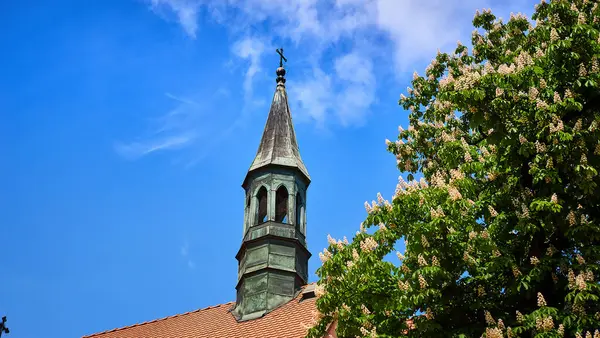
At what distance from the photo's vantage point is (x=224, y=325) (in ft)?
69.3

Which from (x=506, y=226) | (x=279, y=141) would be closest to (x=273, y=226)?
(x=279, y=141)

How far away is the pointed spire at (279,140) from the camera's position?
24438mm

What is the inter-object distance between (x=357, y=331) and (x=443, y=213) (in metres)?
2.03

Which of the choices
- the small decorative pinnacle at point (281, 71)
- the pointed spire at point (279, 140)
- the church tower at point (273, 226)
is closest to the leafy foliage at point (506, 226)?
the church tower at point (273, 226)

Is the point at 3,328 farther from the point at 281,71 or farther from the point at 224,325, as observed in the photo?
the point at 281,71

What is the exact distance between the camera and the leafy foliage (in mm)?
9938

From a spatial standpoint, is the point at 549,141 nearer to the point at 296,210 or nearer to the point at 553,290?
the point at 553,290

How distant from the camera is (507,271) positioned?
10.7m

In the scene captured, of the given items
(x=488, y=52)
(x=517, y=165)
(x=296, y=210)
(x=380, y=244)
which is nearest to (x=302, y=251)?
(x=296, y=210)

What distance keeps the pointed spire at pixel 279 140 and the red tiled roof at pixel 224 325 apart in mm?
4552

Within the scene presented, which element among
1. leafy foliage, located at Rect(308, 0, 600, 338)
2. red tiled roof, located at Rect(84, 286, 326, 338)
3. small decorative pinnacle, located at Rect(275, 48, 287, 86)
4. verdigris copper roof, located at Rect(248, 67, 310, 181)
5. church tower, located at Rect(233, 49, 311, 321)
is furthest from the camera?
small decorative pinnacle, located at Rect(275, 48, 287, 86)

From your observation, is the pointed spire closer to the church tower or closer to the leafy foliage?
the church tower

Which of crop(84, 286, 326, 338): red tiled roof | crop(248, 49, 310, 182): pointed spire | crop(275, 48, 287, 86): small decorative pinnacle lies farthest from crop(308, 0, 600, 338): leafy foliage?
crop(275, 48, 287, 86): small decorative pinnacle

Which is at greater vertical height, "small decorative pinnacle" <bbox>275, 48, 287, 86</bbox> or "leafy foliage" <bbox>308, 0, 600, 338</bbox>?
"small decorative pinnacle" <bbox>275, 48, 287, 86</bbox>
